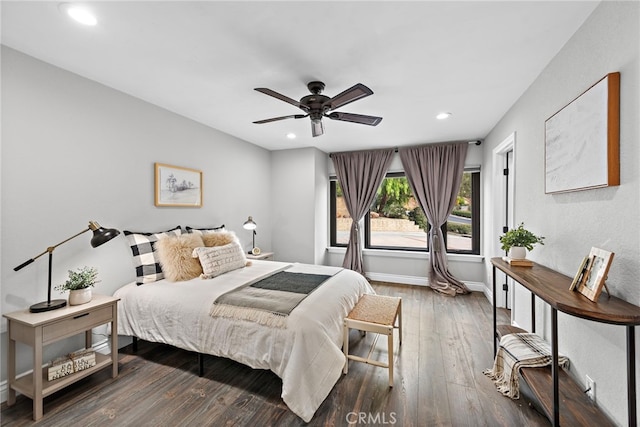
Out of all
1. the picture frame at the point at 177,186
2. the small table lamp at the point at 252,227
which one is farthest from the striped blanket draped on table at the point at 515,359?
the picture frame at the point at 177,186

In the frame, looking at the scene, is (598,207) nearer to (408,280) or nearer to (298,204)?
(408,280)

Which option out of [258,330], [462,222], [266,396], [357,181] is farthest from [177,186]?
[462,222]

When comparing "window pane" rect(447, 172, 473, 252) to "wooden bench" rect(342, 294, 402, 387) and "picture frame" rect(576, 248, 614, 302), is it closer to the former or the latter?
"wooden bench" rect(342, 294, 402, 387)

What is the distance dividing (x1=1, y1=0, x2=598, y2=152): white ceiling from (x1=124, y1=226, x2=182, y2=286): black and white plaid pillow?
4.73 feet

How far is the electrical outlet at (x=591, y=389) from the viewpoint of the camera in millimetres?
1509

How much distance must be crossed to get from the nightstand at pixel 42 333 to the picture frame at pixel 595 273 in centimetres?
310

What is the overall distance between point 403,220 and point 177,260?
383 cm

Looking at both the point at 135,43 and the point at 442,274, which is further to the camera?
the point at 442,274

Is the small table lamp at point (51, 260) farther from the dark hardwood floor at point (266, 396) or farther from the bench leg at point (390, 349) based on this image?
the bench leg at point (390, 349)

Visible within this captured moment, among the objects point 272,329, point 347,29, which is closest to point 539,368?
point 272,329

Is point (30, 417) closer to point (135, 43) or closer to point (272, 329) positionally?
point (272, 329)

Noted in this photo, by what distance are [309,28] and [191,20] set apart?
28.4 inches

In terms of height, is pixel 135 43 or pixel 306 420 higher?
pixel 135 43

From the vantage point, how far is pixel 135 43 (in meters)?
1.86
